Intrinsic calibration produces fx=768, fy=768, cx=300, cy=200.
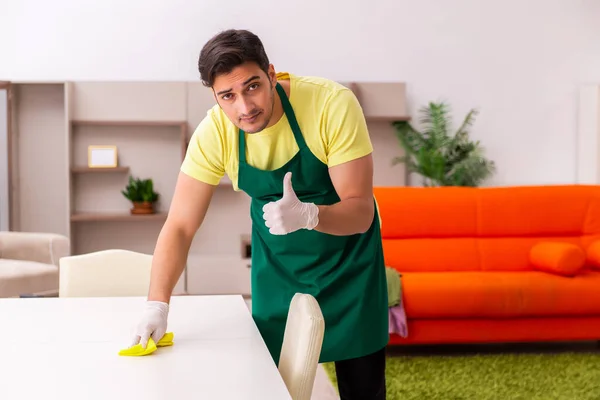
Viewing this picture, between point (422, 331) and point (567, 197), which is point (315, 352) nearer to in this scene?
point (422, 331)

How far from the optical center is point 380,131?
603 centimetres

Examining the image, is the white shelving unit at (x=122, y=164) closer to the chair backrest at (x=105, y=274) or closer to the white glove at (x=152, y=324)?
the chair backrest at (x=105, y=274)

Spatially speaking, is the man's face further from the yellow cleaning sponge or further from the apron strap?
the yellow cleaning sponge

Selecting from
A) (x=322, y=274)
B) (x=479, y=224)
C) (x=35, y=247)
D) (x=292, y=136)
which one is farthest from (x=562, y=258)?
(x=35, y=247)

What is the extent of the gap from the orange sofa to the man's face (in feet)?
7.45

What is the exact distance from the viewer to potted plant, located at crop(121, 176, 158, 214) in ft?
18.4

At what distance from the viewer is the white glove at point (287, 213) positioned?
5.39ft

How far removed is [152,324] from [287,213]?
37 centimetres

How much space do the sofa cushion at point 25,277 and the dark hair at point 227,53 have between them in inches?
117

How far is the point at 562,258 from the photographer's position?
4.02 meters

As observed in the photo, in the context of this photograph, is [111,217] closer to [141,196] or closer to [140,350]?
[141,196]

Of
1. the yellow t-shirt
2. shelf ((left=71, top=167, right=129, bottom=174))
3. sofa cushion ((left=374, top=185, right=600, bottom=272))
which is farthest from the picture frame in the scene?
the yellow t-shirt

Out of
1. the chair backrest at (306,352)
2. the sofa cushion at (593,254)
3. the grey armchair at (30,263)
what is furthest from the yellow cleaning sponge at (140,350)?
the sofa cushion at (593,254)

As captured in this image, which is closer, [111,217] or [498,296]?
[498,296]
